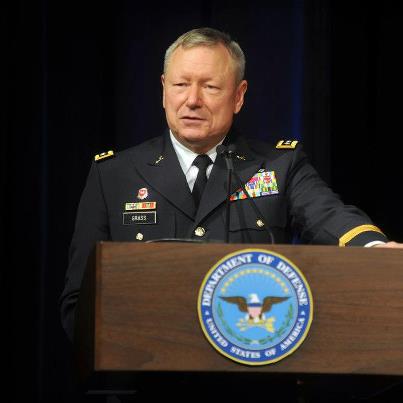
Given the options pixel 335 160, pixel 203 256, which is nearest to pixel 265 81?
pixel 335 160

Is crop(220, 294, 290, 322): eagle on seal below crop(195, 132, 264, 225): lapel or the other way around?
below

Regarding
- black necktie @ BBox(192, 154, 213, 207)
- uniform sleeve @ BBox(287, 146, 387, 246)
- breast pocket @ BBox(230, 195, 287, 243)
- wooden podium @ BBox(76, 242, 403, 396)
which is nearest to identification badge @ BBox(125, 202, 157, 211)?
black necktie @ BBox(192, 154, 213, 207)

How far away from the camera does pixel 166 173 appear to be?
2572 mm

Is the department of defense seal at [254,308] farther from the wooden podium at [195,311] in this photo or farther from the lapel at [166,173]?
the lapel at [166,173]

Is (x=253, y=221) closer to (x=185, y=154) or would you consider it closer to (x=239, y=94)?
(x=185, y=154)

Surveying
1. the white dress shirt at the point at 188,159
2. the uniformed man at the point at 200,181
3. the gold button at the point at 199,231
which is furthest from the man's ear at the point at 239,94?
the gold button at the point at 199,231

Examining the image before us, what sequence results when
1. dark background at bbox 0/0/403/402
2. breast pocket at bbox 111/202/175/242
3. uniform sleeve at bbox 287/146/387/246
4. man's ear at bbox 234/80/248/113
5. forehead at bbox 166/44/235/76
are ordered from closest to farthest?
uniform sleeve at bbox 287/146/387/246 → breast pocket at bbox 111/202/175/242 → forehead at bbox 166/44/235/76 → man's ear at bbox 234/80/248/113 → dark background at bbox 0/0/403/402

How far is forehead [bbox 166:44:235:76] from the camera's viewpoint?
8.45 ft

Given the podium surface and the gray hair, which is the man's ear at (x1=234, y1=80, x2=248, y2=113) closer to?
the gray hair

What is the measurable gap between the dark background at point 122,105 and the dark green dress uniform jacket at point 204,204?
2.18 feet

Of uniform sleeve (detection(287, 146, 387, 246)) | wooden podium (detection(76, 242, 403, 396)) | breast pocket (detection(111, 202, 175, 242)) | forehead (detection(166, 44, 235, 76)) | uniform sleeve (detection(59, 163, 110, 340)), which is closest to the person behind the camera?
wooden podium (detection(76, 242, 403, 396))

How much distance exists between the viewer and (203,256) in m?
1.68

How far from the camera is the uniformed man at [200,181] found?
2.44m

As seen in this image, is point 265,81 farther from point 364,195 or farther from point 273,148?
point 273,148
